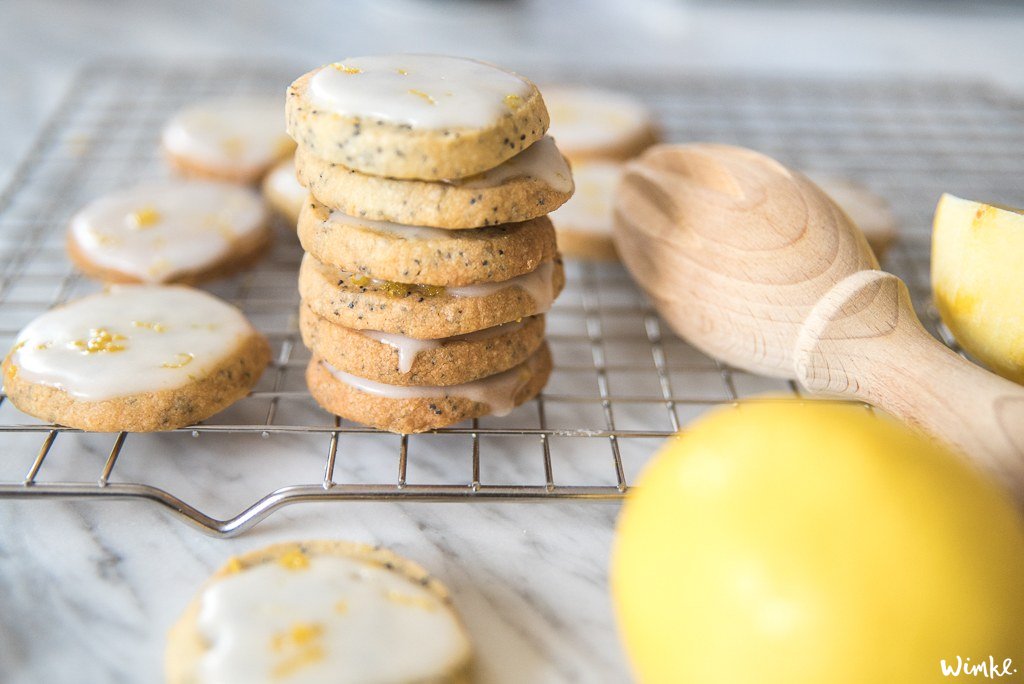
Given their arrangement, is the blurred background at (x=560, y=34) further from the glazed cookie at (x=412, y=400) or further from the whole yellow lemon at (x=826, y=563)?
the whole yellow lemon at (x=826, y=563)

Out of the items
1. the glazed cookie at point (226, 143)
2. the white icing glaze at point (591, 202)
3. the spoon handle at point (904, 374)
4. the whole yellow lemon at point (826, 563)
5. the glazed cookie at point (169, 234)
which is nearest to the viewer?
the whole yellow lemon at point (826, 563)

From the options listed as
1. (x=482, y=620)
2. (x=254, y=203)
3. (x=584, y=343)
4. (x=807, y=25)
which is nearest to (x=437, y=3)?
(x=807, y=25)

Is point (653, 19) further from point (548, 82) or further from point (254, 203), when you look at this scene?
point (254, 203)

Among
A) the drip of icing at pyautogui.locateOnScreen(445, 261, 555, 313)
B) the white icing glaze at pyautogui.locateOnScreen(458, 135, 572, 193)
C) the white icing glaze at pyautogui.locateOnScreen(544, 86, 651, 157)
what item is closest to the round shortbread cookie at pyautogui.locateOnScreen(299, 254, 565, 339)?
the drip of icing at pyautogui.locateOnScreen(445, 261, 555, 313)

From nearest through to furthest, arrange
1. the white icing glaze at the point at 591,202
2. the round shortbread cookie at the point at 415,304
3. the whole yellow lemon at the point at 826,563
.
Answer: the whole yellow lemon at the point at 826,563, the round shortbread cookie at the point at 415,304, the white icing glaze at the point at 591,202

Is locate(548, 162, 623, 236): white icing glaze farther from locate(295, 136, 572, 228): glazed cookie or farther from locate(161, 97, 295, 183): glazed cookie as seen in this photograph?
locate(161, 97, 295, 183): glazed cookie

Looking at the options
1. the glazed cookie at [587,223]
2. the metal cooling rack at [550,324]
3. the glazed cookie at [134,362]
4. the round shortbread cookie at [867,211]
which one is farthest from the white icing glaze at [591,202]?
the glazed cookie at [134,362]

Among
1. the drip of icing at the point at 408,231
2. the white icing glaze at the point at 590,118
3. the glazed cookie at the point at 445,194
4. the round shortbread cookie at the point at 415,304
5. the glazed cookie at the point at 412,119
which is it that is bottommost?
the white icing glaze at the point at 590,118
